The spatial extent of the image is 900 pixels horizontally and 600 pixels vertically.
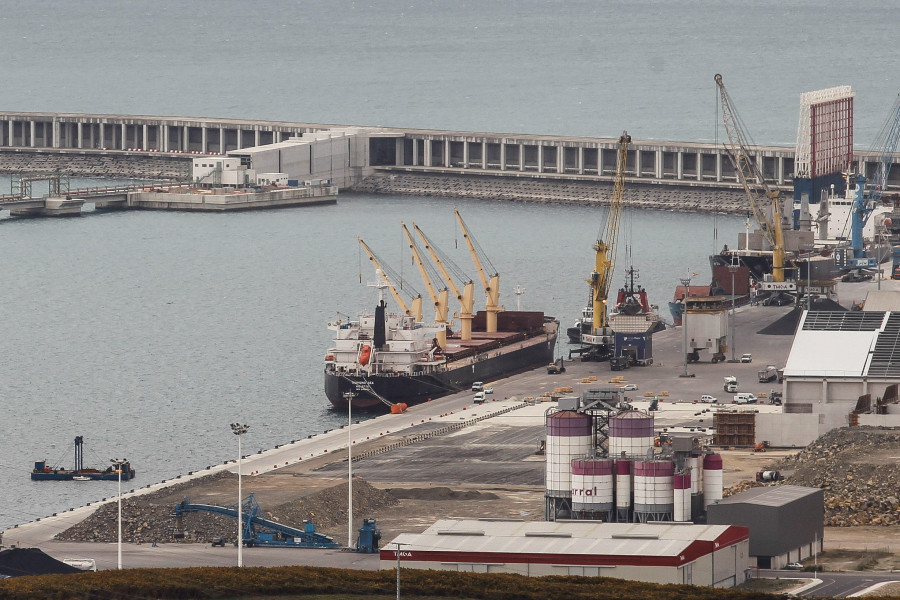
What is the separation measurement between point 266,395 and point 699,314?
28632mm

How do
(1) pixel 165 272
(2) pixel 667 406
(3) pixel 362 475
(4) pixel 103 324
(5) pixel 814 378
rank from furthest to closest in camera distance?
1. (1) pixel 165 272
2. (4) pixel 103 324
3. (2) pixel 667 406
4. (5) pixel 814 378
5. (3) pixel 362 475

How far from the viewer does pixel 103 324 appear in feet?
471

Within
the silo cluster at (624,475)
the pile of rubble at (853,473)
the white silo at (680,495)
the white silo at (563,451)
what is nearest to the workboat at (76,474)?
the white silo at (563,451)

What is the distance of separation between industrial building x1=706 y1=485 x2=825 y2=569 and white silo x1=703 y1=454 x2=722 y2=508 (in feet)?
3.53

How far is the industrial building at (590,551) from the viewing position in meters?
60.3

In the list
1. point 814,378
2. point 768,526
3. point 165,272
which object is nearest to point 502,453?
point 814,378

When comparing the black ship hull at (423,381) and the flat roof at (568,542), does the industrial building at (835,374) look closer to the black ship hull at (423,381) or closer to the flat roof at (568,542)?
the black ship hull at (423,381)

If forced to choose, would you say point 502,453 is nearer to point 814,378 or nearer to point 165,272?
point 814,378

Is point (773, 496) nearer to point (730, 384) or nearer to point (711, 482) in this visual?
point (711, 482)

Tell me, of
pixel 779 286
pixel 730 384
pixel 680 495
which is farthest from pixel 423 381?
pixel 680 495

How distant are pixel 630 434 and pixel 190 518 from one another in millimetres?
17290

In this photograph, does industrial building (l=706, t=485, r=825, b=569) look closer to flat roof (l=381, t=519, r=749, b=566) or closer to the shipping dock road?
flat roof (l=381, t=519, r=749, b=566)

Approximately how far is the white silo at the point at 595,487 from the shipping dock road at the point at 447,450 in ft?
24.4

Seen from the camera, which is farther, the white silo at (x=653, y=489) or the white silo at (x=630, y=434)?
the white silo at (x=630, y=434)
